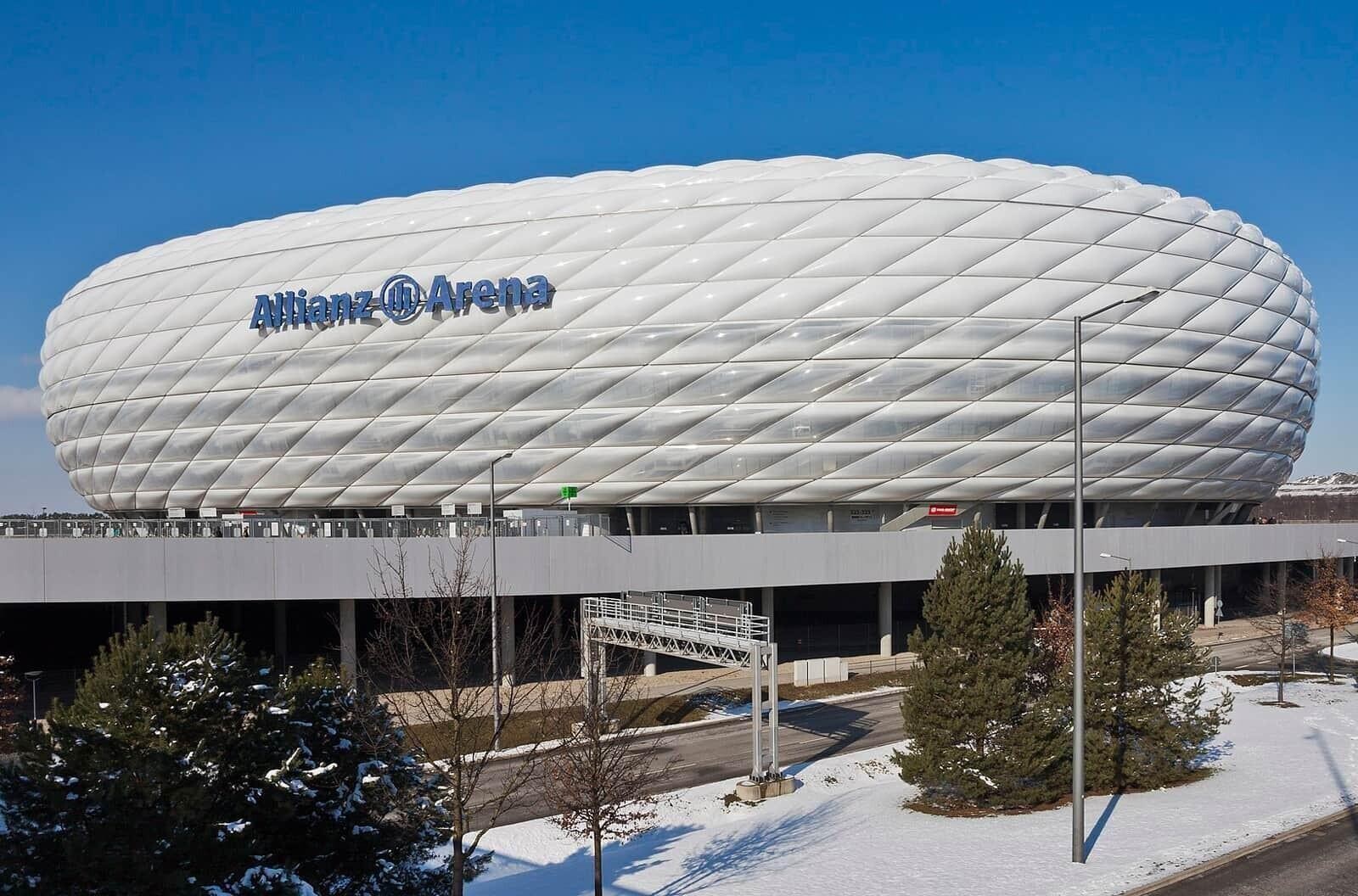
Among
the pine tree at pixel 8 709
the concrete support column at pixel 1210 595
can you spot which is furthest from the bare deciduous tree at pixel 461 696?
the concrete support column at pixel 1210 595

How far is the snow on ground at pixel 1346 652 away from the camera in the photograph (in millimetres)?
44312

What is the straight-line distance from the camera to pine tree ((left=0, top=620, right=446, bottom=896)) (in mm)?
11078

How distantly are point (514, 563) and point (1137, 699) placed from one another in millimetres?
22923

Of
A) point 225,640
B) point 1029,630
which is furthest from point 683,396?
point 225,640

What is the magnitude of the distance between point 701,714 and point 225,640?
2151cm

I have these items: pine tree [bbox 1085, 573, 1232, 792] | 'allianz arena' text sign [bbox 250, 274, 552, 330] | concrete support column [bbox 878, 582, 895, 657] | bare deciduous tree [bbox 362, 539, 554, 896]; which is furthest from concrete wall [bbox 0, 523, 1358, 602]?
pine tree [bbox 1085, 573, 1232, 792]

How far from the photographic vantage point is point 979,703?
2028 cm

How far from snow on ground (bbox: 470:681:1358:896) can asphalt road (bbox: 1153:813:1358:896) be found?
0.51 metres

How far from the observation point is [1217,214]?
52781 mm

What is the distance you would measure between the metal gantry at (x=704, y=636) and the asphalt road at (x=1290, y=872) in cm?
958

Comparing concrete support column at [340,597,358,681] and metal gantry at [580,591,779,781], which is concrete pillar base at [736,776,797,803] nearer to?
metal gantry at [580,591,779,781]

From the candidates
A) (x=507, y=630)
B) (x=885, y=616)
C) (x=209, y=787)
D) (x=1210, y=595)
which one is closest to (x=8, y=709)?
(x=507, y=630)

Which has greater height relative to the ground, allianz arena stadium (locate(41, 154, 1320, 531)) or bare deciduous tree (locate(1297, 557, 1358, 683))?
allianz arena stadium (locate(41, 154, 1320, 531))

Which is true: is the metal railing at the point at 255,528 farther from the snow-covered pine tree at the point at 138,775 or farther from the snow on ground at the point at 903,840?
the snow-covered pine tree at the point at 138,775
